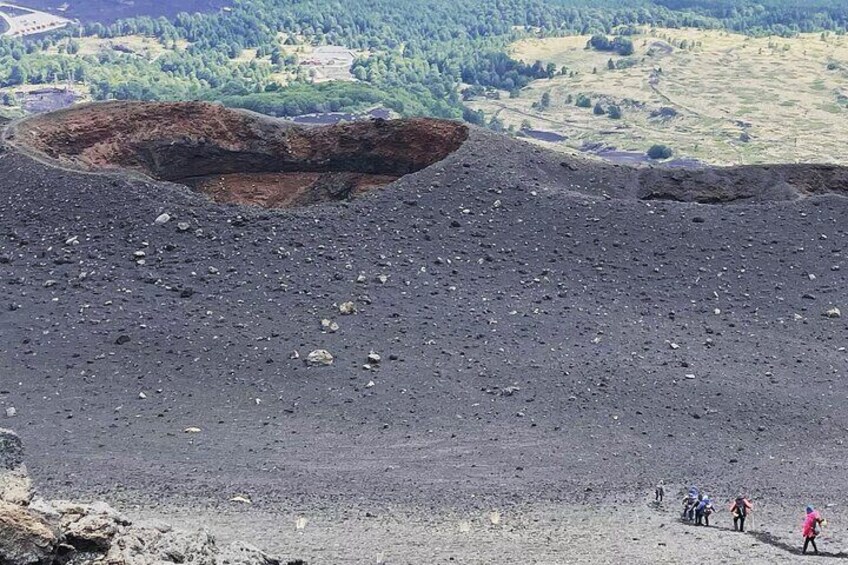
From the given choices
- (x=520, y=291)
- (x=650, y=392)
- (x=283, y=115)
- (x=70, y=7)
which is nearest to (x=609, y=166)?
(x=520, y=291)

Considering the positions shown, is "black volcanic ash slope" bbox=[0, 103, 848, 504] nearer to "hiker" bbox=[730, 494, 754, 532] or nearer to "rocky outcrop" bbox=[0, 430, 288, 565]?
"hiker" bbox=[730, 494, 754, 532]

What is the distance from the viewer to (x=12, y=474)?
14570mm

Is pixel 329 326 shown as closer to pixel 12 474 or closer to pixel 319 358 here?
pixel 319 358

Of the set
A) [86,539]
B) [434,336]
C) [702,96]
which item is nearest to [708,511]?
[434,336]

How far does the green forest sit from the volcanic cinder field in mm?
53757

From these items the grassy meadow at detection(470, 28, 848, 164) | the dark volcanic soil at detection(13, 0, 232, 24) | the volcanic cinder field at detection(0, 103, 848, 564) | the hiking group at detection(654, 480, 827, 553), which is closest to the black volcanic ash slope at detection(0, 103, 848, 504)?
the volcanic cinder field at detection(0, 103, 848, 564)

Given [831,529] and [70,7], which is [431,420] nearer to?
[831,529]

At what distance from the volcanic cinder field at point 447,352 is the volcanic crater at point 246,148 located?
1.34 feet

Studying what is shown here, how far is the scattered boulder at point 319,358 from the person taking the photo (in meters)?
23.4

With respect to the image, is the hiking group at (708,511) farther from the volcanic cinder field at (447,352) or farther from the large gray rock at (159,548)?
the large gray rock at (159,548)

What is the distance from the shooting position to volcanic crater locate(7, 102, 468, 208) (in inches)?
1286

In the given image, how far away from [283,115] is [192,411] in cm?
5985

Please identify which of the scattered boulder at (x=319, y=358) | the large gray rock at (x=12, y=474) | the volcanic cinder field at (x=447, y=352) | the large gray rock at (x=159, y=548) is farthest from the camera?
the scattered boulder at (x=319, y=358)

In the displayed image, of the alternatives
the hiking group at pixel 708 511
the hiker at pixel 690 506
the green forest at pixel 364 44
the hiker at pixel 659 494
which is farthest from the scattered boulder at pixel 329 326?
the green forest at pixel 364 44
